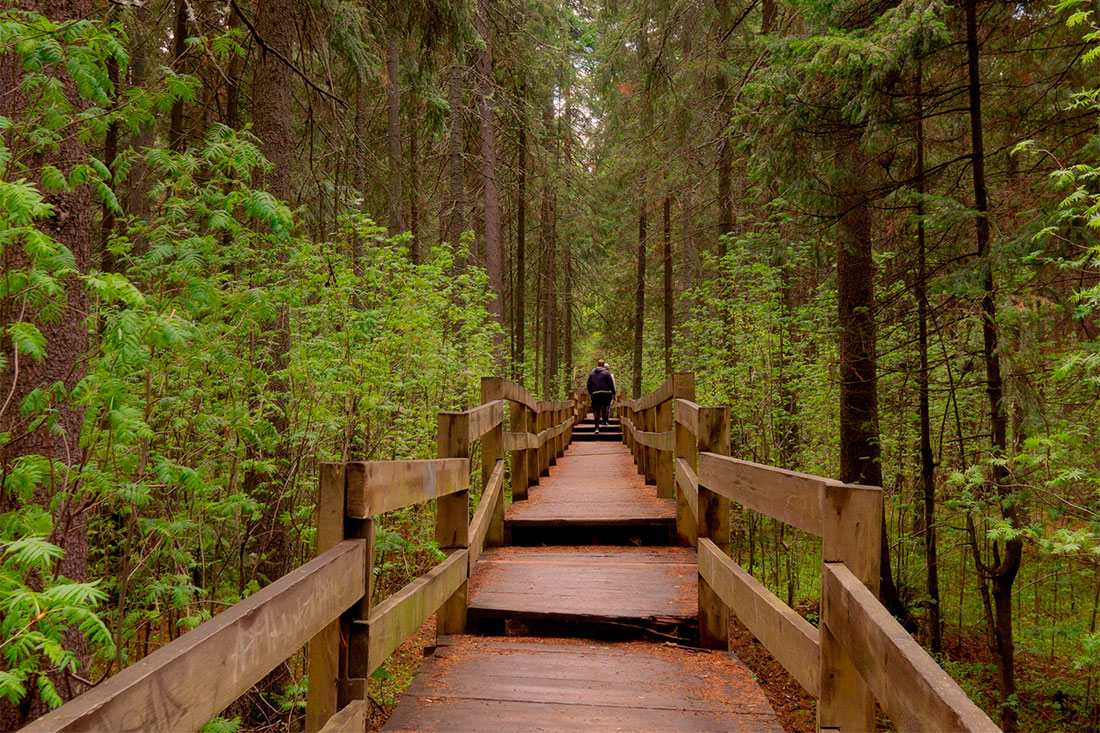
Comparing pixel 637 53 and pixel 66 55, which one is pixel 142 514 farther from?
pixel 637 53

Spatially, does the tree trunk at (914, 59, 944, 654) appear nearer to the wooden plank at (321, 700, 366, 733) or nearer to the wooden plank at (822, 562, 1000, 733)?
the wooden plank at (822, 562, 1000, 733)

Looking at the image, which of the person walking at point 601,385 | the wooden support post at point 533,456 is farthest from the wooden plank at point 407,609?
the person walking at point 601,385

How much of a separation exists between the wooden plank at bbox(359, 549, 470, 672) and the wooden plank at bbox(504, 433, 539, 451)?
2510mm

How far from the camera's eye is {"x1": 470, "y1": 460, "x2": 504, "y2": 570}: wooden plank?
425cm

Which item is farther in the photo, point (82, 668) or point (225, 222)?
point (225, 222)

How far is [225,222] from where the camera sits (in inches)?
136

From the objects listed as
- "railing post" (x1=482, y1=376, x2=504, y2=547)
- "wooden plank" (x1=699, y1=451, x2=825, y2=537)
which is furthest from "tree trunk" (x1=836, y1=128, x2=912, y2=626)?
"wooden plank" (x1=699, y1=451, x2=825, y2=537)

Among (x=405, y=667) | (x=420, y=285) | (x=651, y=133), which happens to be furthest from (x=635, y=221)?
(x=405, y=667)

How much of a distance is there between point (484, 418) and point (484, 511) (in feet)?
2.22

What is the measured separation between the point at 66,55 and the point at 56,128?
35cm

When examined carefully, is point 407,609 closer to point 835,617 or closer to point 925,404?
point 835,617

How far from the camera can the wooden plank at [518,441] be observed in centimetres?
619

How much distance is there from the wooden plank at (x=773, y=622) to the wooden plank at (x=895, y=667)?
257 millimetres

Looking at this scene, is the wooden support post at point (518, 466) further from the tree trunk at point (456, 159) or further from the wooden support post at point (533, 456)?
the tree trunk at point (456, 159)
